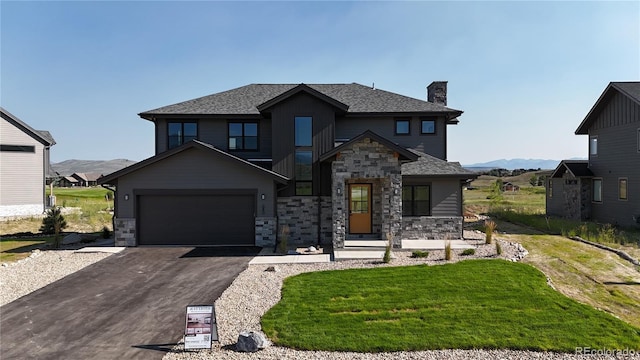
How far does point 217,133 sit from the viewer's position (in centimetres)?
1773

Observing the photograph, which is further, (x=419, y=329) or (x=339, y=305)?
(x=339, y=305)

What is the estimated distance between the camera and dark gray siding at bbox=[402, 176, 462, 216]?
16.4 meters

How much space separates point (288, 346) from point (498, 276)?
22.5 ft

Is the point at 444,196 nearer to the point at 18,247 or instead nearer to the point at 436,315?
the point at 436,315

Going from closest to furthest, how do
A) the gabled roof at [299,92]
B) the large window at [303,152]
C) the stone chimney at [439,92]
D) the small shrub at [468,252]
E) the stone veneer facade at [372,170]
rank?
the small shrub at [468,252] → the stone veneer facade at [372,170] → the gabled roof at [299,92] → the large window at [303,152] → the stone chimney at [439,92]

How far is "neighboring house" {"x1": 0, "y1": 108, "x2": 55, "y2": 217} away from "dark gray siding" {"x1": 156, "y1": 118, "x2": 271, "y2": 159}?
→ 1642 cm

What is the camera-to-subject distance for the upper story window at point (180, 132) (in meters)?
17.8

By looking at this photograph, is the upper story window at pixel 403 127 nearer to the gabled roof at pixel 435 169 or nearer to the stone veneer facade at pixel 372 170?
the gabled roof at pixel 435 169

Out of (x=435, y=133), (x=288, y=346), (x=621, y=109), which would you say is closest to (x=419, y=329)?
(x=288, y=346)

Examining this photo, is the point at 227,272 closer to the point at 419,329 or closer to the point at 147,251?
the point at 147,251

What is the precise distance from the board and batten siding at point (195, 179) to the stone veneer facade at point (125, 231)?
0.95ft

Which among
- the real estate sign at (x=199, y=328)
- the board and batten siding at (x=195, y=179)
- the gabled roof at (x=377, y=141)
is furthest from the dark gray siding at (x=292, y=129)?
the real estate sign at (x=199, y=328)

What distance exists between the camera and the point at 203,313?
6547mm

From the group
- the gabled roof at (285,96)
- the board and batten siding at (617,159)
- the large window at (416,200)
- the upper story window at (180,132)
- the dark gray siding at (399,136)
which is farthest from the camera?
the board and batten siding at (617,159)
